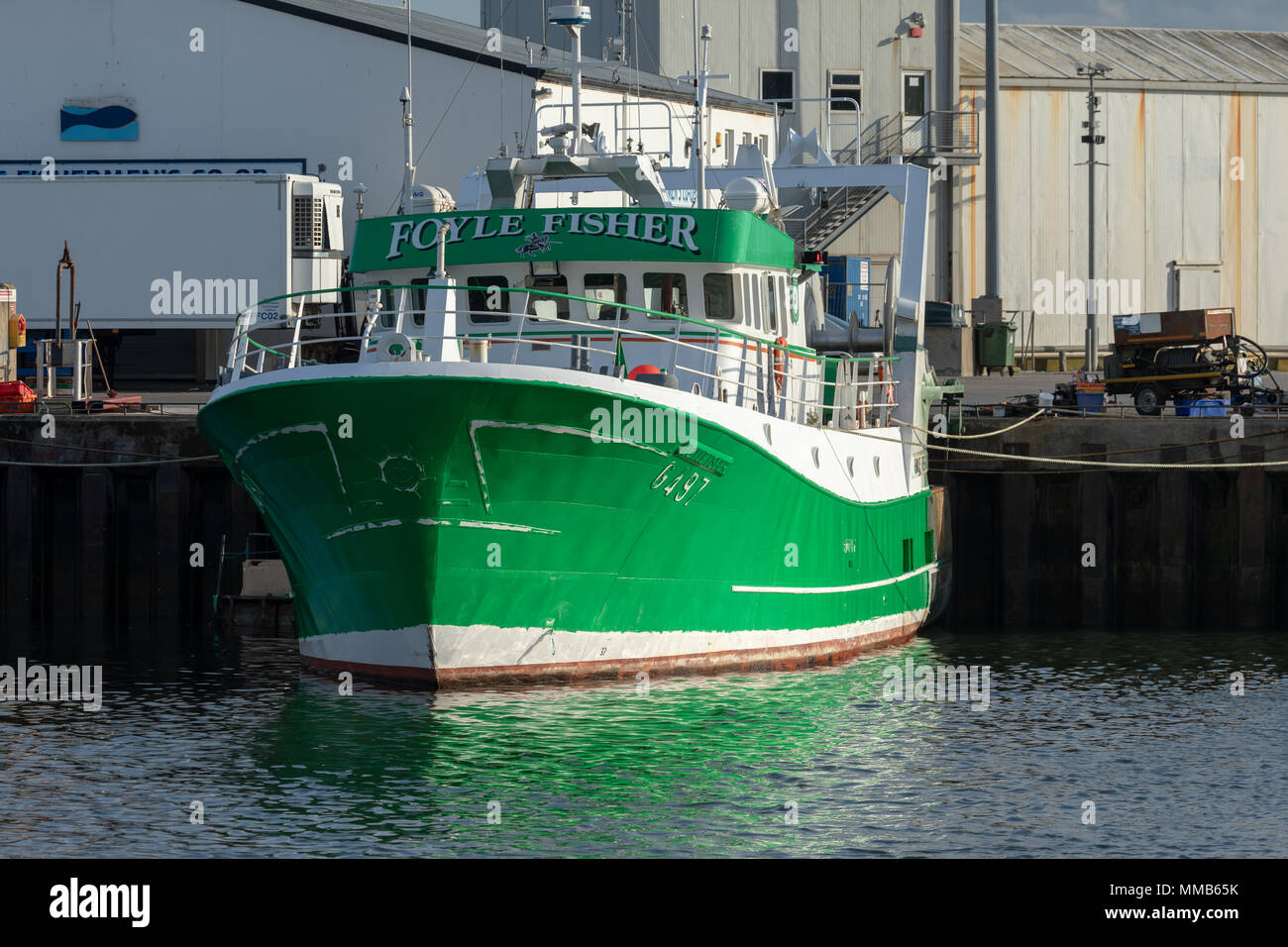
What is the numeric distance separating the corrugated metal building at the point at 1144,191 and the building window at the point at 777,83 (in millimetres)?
6228

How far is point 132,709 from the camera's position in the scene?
17609 mm

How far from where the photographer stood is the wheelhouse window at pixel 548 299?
1961 centimetres

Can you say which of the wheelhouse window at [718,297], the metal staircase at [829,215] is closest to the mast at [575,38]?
the wheelhouse window at [718,297]

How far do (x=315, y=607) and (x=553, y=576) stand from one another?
2.90 metres

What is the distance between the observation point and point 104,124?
38.5m

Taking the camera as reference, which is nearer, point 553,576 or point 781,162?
point 553,576

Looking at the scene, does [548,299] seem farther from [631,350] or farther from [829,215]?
[829,215]

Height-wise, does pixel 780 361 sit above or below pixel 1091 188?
below

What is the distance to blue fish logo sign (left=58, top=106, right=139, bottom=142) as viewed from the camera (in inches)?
1512

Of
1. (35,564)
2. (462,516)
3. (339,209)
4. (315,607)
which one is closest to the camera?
(462,516)

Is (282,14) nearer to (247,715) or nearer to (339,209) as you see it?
(339,209)

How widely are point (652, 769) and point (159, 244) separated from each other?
2331 cm

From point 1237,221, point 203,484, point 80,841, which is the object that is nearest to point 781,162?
point 203,484

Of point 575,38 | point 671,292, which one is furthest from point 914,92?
point 671,292
